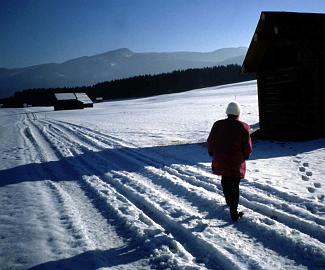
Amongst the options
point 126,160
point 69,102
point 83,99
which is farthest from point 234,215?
point 83,99

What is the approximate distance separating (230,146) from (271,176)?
2.87 meters

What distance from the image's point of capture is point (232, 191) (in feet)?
15.8

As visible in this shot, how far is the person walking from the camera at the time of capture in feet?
15.5

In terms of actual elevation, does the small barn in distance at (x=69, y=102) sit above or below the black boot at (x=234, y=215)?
above

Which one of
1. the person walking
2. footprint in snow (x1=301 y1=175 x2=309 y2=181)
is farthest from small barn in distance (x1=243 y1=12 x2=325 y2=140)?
the person walking

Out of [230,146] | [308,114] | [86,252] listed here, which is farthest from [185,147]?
[86,252]

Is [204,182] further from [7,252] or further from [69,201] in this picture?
[7,252]

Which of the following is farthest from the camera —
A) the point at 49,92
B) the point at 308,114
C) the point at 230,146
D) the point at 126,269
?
the point at 49,92

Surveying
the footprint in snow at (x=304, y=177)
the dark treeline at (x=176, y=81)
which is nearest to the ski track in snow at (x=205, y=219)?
the footprint in snow at (x=304, y=177)

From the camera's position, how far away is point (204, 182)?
6.79 meters

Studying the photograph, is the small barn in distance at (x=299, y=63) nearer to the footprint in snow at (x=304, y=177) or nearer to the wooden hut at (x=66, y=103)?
the footprint in snow at (x=304, y=177)

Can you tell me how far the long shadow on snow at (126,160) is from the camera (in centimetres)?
838

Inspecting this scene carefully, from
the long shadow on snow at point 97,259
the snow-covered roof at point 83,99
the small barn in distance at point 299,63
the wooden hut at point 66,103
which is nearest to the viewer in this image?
the long shadow on snow at point 97,259

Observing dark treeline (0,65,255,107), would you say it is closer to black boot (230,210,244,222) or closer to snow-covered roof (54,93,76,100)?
snow-covered roof (54,93,76,100)
